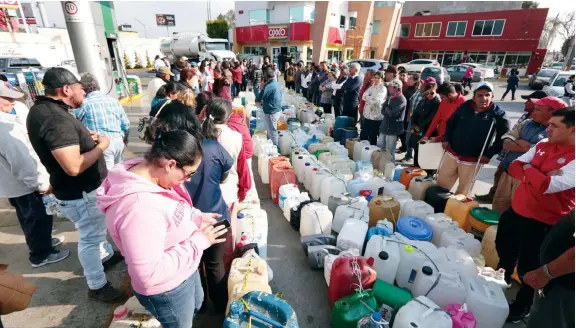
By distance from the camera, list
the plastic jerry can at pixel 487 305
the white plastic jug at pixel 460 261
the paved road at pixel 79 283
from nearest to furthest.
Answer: the plastic jerry can at pixel 487 305
the paved road at pixel 79 283
the white plastic jug at pixel 460 261

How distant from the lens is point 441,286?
83.8 inches

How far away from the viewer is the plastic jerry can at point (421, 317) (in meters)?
1.77

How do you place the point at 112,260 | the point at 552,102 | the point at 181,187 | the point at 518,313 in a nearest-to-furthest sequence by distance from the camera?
the point at 181,187
the point at 518,313
the point at 552,102
the point at 112,260

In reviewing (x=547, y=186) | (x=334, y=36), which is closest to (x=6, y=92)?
(x=547, y=186)

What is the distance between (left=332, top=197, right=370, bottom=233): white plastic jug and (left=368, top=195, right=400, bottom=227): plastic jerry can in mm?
92

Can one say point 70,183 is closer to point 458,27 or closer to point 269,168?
point 269,168

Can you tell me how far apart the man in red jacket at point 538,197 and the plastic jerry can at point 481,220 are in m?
0.46

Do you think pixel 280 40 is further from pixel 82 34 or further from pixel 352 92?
pixel 82 34

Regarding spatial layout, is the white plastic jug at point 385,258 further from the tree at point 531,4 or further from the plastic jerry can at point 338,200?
the tree at point 531,4

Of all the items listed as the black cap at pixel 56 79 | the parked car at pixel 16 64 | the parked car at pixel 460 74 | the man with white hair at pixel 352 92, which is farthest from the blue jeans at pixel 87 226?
the parked car at pixel 460 74

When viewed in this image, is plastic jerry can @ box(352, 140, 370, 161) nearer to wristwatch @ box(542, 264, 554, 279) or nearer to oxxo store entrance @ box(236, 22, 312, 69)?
wristwatch @ box(542, 264, 554, 279)

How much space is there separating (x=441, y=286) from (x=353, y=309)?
0.74m

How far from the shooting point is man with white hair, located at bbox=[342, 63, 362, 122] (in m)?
6.11

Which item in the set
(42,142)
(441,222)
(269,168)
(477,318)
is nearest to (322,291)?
(477,318)
